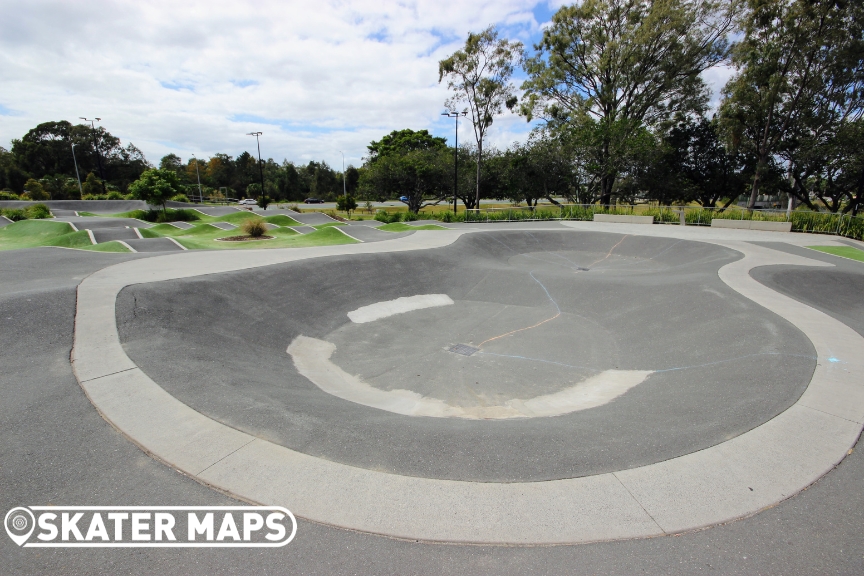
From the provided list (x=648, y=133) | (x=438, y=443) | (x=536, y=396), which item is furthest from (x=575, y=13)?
(x=438, y=443)

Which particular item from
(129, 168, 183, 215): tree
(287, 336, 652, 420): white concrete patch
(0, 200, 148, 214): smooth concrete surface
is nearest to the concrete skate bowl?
(287, 336, 652, 420): white concrete patch

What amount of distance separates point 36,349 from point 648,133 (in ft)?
145

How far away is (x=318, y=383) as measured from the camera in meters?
7.43

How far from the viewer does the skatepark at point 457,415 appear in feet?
9.50

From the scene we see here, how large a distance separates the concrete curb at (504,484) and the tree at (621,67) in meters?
38.7

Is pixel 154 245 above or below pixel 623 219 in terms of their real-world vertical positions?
below

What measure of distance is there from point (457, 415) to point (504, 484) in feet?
9.46

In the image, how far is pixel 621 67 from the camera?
3672 cm

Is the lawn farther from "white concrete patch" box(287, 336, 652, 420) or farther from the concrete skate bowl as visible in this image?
"white concrete patch" box(287, 336, 652, 420)

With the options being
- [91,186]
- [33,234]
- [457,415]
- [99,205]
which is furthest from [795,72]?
[91,186]

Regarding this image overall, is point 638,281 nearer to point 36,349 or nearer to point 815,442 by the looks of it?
point 815,442

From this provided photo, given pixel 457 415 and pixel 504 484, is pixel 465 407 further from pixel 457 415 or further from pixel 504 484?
pixel 504 484

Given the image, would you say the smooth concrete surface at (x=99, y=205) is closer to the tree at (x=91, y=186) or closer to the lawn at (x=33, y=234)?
the tree at (x=91, y=186)
